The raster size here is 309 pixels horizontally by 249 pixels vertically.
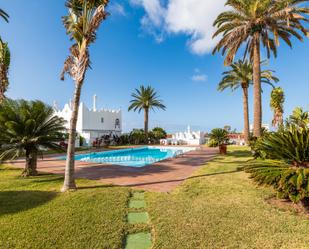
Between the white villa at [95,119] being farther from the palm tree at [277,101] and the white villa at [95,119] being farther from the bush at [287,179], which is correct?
the palm tree at [277,101]

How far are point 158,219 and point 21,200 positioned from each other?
384cm

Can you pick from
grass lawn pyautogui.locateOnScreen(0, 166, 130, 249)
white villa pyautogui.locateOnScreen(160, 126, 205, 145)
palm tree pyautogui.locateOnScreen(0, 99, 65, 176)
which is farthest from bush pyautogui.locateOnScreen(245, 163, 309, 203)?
white villa pyautogui.locateOnScreen(160, 126, 205, 145)

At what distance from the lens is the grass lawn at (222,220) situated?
339cm

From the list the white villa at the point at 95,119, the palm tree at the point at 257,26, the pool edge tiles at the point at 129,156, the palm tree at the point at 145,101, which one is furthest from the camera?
the palm tree at the point at 145,101

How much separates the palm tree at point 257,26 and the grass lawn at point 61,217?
12.6 m

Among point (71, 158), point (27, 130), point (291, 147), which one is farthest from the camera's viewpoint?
point (27, 130)

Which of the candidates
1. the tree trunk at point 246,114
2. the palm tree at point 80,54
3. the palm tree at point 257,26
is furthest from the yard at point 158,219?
the tree trunk at point 246,114

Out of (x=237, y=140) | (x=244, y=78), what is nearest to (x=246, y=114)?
(x=244, y=78)

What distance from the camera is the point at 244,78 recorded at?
950 inches

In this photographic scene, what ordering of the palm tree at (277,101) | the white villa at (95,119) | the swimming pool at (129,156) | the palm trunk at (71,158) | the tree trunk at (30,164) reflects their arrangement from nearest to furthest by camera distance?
the palm trunk at (71,158), the tree trunk at (30,164), the swimming pool at (129,156), the palm tree at (277,101), the white villa at (95,119)

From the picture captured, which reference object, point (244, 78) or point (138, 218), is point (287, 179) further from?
point (244, 78)

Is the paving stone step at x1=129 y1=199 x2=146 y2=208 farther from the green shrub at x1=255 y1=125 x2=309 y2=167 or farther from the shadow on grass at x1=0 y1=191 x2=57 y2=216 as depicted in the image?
the green shrub at x1=255 y1=125 x2=309 y2=167

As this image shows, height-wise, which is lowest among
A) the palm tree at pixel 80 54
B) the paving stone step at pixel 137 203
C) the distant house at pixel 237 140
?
the paving stone step at pixel 137 203

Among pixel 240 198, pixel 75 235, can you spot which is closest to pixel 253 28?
pixel 240 198
